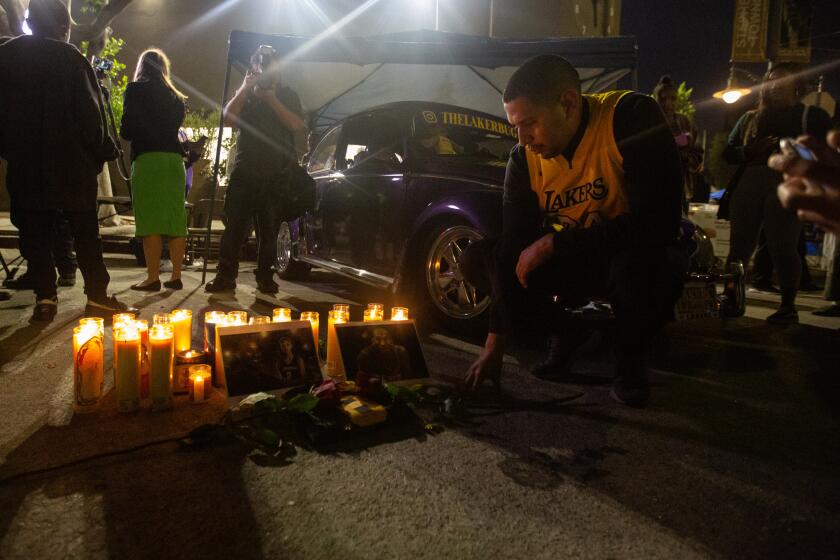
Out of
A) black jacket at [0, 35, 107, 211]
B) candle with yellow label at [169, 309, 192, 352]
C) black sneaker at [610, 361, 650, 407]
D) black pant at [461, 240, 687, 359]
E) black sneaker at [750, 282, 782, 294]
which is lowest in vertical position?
black sneaker at [750, 282, 782, 294]

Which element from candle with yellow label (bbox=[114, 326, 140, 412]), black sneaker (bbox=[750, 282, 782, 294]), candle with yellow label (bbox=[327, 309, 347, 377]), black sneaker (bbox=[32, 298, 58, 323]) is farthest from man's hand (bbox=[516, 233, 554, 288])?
black sneaker (bbox=[750, 282, 782, 294])

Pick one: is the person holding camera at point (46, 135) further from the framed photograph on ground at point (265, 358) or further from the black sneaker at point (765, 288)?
the black sneaker at point (765, 288)

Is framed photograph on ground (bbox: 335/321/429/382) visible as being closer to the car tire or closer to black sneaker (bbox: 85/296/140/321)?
the car tire

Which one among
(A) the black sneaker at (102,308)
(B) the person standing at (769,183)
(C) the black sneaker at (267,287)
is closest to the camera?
(A) the black sneaker at (102,308)

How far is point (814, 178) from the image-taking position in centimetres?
107

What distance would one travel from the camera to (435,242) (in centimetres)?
412

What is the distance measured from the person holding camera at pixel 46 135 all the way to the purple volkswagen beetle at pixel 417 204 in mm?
2040

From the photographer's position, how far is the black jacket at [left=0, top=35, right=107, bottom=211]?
3709 mm

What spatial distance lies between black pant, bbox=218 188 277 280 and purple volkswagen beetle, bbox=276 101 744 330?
22.2 inches

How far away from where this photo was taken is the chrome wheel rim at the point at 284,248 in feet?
22.1

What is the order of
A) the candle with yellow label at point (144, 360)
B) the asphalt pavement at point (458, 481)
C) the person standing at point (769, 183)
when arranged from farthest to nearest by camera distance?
the person standing at point (769, 183) → the candle with yellow label at point (144, 360) → the asphalt pavement at point (458, 481)

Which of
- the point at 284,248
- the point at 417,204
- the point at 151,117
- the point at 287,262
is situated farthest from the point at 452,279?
the point at 284,248

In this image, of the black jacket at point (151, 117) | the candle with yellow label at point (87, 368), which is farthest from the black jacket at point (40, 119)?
the candle with yellow label at point (87, 368)

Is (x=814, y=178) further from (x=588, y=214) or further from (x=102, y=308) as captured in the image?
(x=102, y=308)
